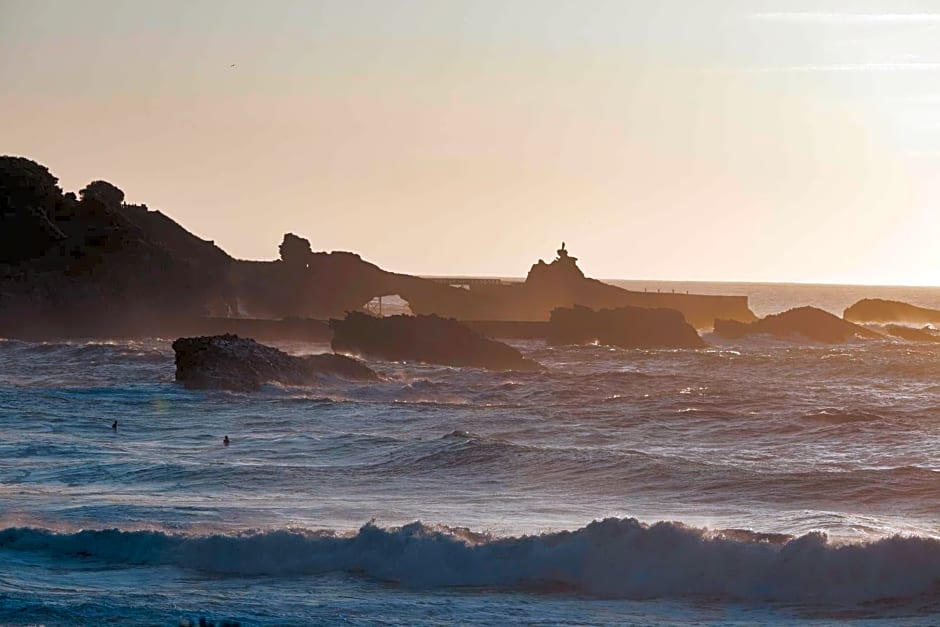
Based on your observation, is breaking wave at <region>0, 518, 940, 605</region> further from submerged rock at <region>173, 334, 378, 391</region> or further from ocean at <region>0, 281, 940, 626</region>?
submerged rock at <region>173, 334, 378, 391</region>

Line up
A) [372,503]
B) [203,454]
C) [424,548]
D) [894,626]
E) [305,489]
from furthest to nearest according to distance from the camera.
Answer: [203,454], [305,489], [372,503], [424,548], [894,626]

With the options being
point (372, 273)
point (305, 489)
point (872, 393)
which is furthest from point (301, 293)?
point (305, 489)

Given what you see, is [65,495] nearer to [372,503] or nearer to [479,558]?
[372,503]

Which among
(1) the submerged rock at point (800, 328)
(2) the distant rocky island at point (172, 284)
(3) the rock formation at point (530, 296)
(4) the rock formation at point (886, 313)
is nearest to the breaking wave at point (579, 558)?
(2) the distant rocky island at point (172, 284)

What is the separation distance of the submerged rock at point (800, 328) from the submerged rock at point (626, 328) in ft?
32.8

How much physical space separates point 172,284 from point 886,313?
67.1m

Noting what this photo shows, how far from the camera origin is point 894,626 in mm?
12688

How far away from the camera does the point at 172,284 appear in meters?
80.8

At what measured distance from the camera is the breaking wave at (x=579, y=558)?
555 inches

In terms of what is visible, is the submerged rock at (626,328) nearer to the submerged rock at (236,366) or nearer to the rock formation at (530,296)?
the rock formation at (530,296)

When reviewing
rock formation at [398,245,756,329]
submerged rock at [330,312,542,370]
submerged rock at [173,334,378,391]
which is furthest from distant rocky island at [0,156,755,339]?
submerged rock at [173,334,378,391]

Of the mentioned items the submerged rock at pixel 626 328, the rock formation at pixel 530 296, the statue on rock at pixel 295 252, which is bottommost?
the submerged rock at pixel 626 328

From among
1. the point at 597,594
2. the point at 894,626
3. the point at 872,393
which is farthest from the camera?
the point at 872,393

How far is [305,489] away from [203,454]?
509 cm
